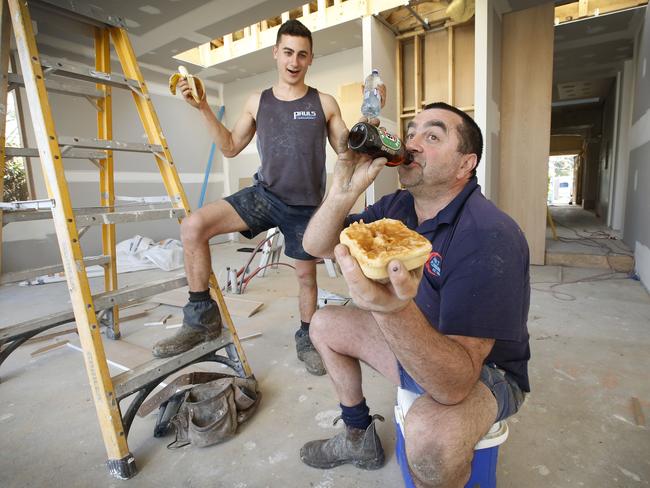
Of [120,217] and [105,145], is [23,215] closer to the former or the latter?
[105,145]

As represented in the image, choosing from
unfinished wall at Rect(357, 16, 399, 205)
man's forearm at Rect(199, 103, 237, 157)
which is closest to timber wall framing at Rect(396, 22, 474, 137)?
unfinished wall at Rect(357, 16, 399, 205)

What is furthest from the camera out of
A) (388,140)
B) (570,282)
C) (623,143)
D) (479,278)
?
(623,143)

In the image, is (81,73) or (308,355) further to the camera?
(308,355)

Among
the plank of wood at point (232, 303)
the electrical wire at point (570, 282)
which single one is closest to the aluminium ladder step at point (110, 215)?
the plank of wood at point (232, 303)

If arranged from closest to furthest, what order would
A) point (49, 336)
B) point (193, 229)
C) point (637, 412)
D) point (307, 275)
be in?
1. point (637, 412)
2. point (193, 229)
3. point (307, 275)
4. point (49, 336)

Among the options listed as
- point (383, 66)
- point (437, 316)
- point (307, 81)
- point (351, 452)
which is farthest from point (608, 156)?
point (351, 452)

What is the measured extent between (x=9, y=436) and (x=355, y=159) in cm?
167

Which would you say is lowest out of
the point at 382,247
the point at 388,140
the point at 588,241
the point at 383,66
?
the point at 588,241

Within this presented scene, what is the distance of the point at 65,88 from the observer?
164 cm

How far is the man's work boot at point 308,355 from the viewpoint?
1.82m

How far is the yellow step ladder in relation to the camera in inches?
48.3

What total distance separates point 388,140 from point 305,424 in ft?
3.63

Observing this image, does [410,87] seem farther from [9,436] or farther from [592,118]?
[592,118]

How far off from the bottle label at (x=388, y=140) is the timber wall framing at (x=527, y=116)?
3376 millimetres
